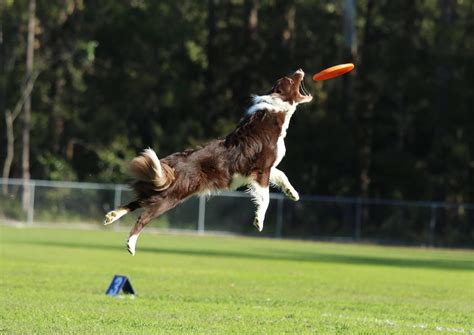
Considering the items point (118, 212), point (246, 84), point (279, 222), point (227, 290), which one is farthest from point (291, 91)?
point (246, 84)

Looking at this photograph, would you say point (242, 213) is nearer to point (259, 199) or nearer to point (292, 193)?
point (292, 193)

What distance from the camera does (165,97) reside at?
55.3 m

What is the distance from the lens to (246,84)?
53438mm

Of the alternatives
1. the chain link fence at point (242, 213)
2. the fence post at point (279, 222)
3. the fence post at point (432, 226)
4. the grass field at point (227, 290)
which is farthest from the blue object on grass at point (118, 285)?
the fence post at point (279, 222)

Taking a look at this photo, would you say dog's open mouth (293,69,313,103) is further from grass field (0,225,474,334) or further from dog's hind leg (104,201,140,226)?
grass field (0,225,474,334)

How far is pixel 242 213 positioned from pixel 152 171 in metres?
35.1

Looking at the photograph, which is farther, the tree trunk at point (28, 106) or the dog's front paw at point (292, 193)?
the tree trunk at point (28, 106)

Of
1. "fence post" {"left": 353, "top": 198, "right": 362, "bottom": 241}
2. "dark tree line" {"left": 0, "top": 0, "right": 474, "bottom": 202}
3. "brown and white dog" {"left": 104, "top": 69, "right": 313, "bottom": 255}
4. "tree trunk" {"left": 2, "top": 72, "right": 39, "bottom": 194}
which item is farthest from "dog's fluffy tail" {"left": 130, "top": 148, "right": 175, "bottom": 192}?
"tree trunk" {"left": 2, "top": 72, "right": 39, "bottom": 194}

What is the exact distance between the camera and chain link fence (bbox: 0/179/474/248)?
146 ft

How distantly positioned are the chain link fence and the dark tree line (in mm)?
3924

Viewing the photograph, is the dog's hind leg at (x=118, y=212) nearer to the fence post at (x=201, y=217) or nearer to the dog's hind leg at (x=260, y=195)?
the dog's hind leg at (x=260, y=195)

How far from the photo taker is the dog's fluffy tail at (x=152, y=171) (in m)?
11.4

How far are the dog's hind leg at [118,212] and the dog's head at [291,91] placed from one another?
80.7 inches

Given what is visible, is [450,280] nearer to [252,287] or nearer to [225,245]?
[252,287]
